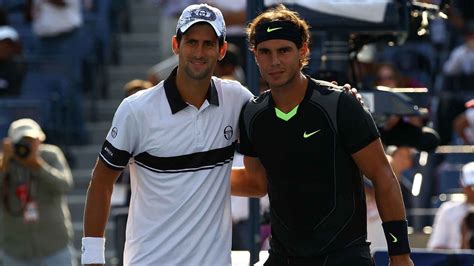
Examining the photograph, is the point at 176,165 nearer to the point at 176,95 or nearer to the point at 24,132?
the point at 176,95

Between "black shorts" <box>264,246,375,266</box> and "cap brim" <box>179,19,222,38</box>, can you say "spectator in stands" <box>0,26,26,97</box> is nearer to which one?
"cap brim" <box>179,19,222,38</box>

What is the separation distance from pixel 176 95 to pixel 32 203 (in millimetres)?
5038

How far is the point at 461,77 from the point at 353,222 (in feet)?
28.0

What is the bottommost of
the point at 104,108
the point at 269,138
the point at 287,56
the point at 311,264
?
the point at 104,108

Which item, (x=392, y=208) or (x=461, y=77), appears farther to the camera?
(x=461, y=77)

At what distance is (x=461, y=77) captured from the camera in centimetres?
1406

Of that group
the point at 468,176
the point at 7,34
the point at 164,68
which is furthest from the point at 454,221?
the point at 7,34

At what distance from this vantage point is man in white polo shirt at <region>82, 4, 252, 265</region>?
19.1 ft

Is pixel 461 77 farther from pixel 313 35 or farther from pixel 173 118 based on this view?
pixel 173 118

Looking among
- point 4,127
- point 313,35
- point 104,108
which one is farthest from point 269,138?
point 104,108

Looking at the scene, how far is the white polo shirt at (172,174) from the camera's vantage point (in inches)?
230

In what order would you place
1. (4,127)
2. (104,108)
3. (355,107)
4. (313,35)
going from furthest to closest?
(104,108), (4,127), (313,35), (355,107)

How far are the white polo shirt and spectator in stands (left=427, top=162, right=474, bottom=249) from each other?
401 cm

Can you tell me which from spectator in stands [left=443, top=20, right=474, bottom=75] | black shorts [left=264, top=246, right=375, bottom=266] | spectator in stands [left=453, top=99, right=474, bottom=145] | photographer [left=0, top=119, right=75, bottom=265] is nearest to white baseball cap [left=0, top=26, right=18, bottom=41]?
photographer [left=0, top=119, right=75, bottom=265]
